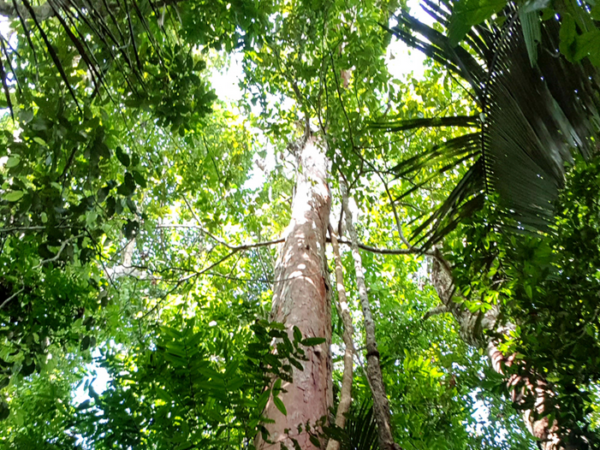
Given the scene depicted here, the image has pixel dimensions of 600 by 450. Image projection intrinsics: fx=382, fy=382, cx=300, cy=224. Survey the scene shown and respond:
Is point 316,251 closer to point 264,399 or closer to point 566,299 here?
point 566,299

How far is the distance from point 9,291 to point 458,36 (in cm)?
257

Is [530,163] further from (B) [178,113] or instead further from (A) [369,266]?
(A) [369,266]

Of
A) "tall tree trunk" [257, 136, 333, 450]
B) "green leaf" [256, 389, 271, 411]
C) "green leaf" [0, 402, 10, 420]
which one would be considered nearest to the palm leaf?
"tall tree trunk" [257, 136, 333, 450]

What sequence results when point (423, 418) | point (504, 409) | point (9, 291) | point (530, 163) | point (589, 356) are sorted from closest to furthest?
point (589, 356) → point (530, 163) → point (9, 291) → point (423, 418) → point (504, 409)

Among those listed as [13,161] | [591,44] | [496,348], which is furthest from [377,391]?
[13,161]

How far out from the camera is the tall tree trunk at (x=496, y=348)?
1460 millimetres

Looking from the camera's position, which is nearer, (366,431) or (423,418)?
(366,431)

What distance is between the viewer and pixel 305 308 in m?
2.20

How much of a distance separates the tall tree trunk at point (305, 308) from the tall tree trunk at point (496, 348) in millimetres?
733

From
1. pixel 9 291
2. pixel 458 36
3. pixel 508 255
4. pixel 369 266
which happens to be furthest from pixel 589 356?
pixel 369 266

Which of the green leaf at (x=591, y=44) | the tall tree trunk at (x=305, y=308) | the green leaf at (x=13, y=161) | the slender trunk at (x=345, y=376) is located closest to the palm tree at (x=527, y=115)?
the slender trunk at (x=345, y=376)

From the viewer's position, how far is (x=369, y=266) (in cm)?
538

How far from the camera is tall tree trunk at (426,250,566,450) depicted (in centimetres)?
146

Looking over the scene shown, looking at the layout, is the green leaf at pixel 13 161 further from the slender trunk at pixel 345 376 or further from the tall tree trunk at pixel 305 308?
the slender trunk at pixel 345 376
